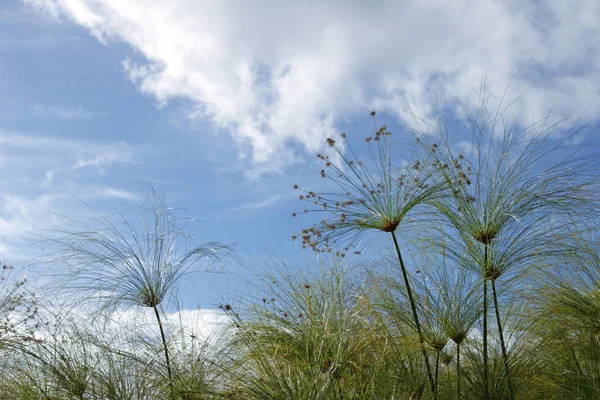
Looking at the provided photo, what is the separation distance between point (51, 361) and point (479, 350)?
344 cm

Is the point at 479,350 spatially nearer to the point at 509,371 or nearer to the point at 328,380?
the point at 509,371

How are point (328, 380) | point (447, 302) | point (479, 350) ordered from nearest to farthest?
point (328, 380) < point (447, 302) < point (479, 350)

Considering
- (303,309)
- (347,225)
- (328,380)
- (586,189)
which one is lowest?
(328,380)

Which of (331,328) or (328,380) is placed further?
(331,328)

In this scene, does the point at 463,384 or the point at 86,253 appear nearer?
the point at 463,384

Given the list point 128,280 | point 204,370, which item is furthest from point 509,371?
point 128,280

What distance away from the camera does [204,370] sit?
440 cm

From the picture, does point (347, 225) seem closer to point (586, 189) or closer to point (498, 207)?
point (498, 207)

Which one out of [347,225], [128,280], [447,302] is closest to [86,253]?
[128,280]

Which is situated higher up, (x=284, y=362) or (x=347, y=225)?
(x=347, y=225)

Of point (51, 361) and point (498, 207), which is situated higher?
point (498, 207)

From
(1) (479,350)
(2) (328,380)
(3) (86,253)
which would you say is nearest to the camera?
(2) (328,380)

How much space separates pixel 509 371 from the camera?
441cm

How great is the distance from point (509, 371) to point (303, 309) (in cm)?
163
